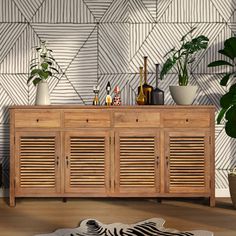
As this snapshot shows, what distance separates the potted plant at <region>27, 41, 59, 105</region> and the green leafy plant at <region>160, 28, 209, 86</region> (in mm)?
1148

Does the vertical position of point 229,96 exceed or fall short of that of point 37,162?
it exceeds it

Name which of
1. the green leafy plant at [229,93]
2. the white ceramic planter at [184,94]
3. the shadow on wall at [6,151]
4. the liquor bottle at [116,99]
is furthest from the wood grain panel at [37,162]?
the green leafy plant at [229,93]

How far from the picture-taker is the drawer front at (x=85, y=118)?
14.4 feet

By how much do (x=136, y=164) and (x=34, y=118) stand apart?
104cm

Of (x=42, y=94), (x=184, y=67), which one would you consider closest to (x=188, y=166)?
(x=184, y=67)

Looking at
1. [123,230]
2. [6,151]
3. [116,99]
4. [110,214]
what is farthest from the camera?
[6,151]

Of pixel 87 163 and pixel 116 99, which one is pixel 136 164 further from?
pixel 116 99

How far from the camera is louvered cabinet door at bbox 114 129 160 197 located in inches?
173

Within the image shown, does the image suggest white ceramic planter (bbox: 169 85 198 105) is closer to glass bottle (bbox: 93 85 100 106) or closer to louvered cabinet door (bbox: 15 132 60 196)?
glass bottle (bbox: 93 85 100 106)

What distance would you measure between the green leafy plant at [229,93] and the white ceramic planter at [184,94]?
297mm

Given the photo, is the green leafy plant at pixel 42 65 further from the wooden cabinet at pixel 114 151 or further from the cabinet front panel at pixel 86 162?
the cabinet front panel at pixel 86 162

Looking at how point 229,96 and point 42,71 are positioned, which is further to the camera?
point 42,71

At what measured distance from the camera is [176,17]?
195 inches

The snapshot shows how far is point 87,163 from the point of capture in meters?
4.38
